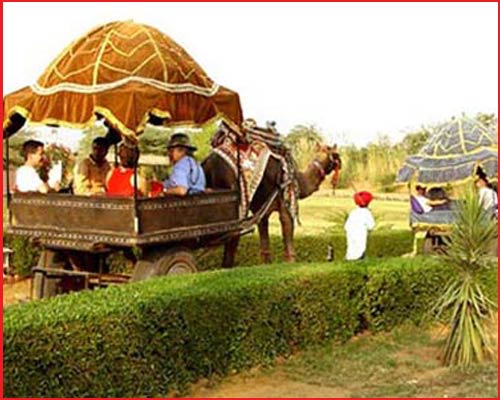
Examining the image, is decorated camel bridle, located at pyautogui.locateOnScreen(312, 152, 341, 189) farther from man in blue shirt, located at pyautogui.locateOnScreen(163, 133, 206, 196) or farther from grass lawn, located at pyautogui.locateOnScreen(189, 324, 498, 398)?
grass lawn, located at pyautogui.locateOnScreen(189, 324, 498, 398)

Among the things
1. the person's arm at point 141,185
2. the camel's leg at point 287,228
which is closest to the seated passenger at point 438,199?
the camel's leg at point 287,228

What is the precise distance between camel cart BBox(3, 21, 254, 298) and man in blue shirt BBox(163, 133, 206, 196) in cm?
20

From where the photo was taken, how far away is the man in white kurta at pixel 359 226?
10203mm

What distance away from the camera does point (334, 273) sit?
8.41 meters

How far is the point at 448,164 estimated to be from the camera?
14930 mm

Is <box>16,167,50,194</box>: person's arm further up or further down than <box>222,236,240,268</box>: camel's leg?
further up

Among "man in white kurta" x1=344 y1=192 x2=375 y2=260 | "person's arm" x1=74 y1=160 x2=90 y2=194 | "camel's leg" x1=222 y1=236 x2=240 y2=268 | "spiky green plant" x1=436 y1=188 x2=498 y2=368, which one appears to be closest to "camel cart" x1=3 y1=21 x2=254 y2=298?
"person's arm" x1=74 y1=160 x2=90 y2=194

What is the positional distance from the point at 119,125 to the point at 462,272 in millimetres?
3663

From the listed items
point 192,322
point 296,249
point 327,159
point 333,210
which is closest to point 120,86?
point 192,322

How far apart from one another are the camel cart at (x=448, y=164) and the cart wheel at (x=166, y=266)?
5583mm

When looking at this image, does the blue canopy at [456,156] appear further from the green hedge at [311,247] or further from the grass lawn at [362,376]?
the grass lawn at [362,376]

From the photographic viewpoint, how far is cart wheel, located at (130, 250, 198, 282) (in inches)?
369

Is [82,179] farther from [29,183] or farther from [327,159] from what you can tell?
[327,159]

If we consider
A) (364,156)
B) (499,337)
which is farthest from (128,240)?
(364,156)
